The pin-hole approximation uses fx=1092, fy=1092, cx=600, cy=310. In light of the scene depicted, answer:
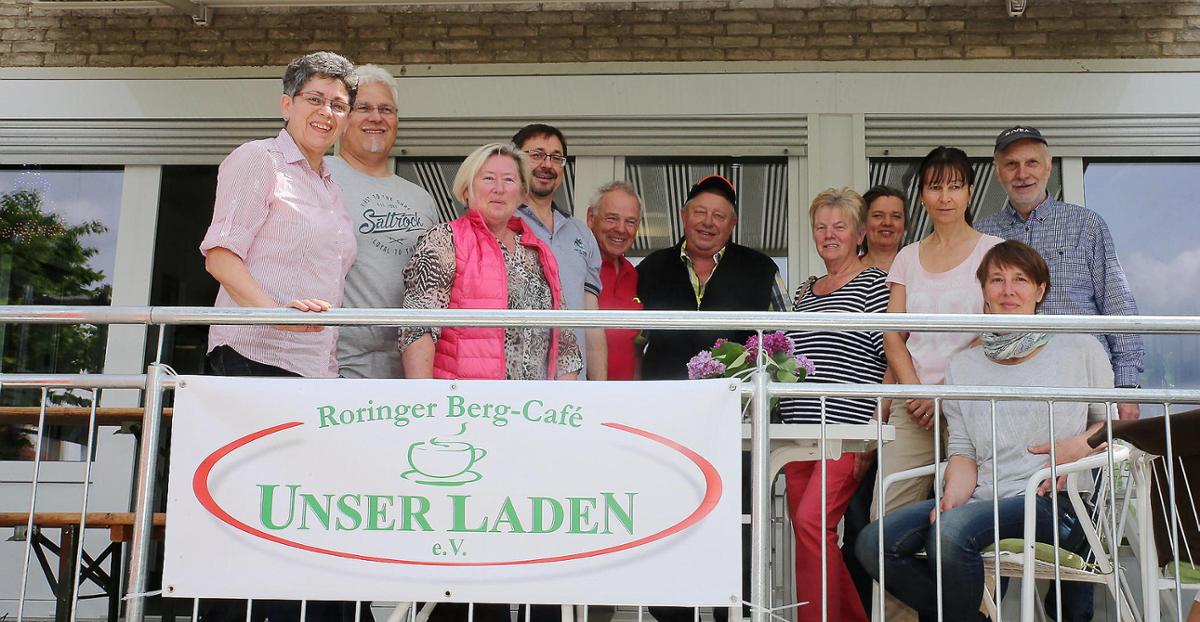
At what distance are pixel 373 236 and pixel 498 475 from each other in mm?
1279

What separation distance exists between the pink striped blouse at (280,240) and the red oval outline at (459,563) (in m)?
0.44

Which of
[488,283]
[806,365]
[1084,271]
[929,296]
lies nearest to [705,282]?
[929,296]

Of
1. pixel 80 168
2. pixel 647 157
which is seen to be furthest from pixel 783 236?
pixel 80 168

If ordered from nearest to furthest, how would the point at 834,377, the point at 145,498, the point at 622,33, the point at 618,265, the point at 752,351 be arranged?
the point at 145,498 → the point at 752,351 → the point at 834,377 → the point at 618,265 → the point at 622,33

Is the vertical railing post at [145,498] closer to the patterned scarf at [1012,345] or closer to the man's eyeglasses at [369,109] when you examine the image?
the man's eyeglasses at [369,109]

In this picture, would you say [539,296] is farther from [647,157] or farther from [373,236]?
[647,157]

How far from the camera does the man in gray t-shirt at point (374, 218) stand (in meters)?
3.74

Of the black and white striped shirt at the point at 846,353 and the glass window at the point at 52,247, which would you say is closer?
the black and white striped shirt at the point at 846,353

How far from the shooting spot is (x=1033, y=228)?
181 inches

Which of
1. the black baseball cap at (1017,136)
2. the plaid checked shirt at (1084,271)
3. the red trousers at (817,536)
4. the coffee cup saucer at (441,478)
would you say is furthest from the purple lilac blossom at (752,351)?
the black baseball cap at (1017,136)

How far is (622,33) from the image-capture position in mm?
6340

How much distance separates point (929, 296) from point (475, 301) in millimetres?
1730

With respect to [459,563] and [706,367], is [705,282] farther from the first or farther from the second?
[459,563]

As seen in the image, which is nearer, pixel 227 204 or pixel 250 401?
pixel 250 401
